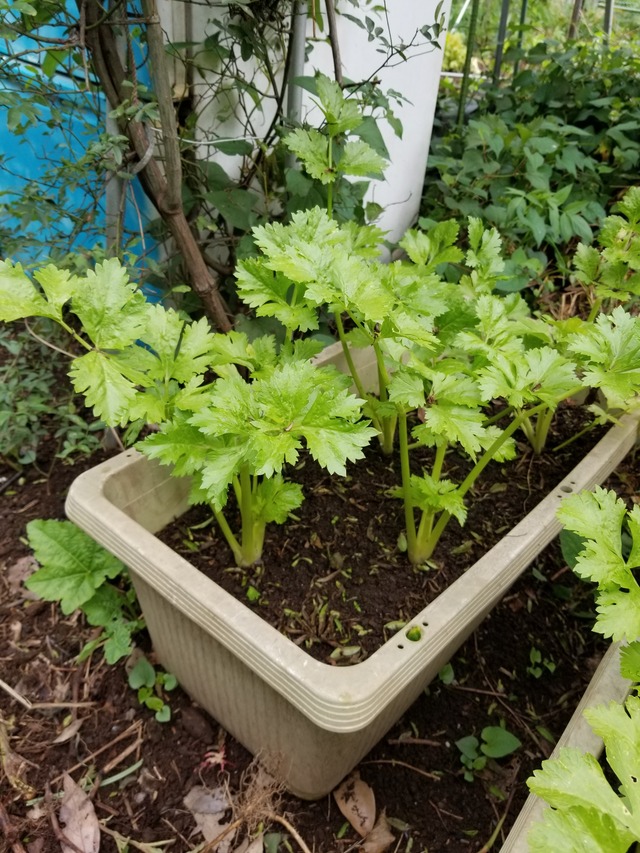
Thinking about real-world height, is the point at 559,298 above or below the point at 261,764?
above

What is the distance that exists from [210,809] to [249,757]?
121 millimetres

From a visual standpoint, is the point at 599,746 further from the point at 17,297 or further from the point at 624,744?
the point at 17,297

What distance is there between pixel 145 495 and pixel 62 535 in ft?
1.02

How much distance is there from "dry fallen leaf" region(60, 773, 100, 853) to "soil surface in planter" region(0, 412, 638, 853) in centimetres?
1

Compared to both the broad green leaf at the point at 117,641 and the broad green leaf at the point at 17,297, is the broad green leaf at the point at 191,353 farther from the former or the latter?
the broad green leaf at the point at 117,641

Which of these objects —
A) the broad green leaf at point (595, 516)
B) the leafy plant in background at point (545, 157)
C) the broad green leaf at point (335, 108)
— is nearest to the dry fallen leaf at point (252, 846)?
the broad green leaf at point (595, 516)

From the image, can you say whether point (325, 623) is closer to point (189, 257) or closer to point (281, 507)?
point (281, 507)

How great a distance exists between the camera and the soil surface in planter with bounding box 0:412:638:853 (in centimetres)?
122

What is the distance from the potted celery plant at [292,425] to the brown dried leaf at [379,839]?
0.13 meters

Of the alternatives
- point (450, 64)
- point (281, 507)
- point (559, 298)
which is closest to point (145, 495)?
point (281, 507)

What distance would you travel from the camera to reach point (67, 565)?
1.42 meters

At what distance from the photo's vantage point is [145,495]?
1.28 metres

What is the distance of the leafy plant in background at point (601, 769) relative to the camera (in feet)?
2.24

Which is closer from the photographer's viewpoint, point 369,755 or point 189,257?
point 369,755
